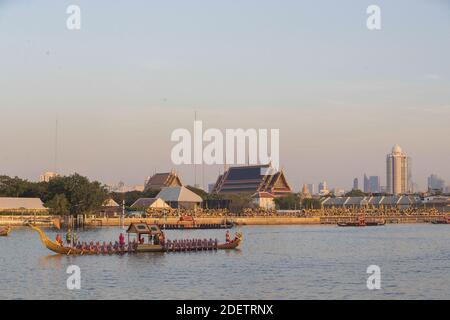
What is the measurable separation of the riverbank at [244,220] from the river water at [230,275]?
4758 centimetres

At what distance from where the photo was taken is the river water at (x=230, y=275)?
128ft

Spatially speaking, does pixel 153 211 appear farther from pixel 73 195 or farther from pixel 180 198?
pixel 73 195

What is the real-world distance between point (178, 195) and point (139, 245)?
326 feet

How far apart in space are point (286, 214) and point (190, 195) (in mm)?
20157

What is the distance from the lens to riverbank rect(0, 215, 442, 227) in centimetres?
11444

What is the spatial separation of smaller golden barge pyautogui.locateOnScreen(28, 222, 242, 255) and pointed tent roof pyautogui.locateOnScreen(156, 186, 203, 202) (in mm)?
91484

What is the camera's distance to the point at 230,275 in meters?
46.7

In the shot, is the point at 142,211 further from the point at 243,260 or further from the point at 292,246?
the point at 243,260
